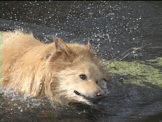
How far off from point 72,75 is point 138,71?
223cm

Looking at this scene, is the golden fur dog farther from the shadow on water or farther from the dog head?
the shadow on water

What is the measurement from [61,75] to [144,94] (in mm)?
1668

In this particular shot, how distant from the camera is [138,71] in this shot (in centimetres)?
667

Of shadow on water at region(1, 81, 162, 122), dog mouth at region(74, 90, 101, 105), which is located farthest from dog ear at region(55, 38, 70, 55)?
shadow on water at region(1, 81, 162, 122)

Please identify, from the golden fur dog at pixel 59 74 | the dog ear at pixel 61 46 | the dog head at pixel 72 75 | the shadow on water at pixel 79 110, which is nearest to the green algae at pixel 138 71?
the shadow on water at pixel 79 110

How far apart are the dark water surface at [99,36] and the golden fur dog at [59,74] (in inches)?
7.0

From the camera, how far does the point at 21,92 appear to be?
5.04 metres

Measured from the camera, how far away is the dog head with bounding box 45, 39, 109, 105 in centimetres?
470

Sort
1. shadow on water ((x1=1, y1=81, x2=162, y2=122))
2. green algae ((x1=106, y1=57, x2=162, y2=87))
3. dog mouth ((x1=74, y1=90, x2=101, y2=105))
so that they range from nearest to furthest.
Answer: dog mouth ((x1=74, y1=90, x2=101, y2=105))
shadow on water ((x1=1, y1=81, x2=162, y2=122))
green algae ((x1=106, y1=57, x2=162, y2=87))

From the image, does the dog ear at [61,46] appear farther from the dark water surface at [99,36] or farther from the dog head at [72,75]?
the dark water surface at [99,36]

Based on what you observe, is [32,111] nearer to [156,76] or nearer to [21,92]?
[21,92]

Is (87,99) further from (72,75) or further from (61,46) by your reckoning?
(61,46)

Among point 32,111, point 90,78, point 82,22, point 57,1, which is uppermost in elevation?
point 57,1

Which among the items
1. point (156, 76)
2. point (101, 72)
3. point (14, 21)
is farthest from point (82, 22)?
point (101, 72)
